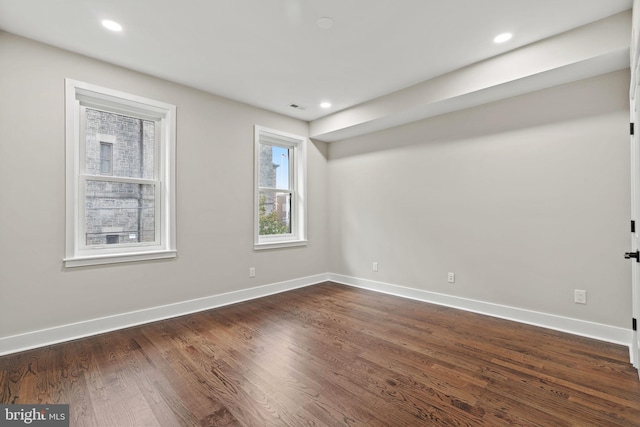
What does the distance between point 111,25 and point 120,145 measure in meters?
1.20

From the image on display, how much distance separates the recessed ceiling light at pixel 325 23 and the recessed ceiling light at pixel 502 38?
146 centimetres

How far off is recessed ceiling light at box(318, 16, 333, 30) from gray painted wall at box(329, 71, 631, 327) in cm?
204

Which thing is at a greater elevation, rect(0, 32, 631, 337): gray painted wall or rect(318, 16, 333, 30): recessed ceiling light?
rect(318, 16, 333, 30): recessed ceiling light

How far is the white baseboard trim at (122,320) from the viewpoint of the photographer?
99.2 inches

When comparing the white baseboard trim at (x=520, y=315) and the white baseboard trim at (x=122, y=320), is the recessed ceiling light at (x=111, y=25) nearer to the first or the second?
the white baseboard trim at (x=122, y=320)

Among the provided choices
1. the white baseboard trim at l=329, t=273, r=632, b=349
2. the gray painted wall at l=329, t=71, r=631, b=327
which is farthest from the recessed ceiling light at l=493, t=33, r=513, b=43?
the white baseboard trim at l=329, t=273, r=632, b=349

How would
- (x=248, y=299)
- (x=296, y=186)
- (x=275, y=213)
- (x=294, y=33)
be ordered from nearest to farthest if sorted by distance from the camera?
(x=294, y=33)
(x=248, y=299)
(x=275, y=213)
(x=296, y=186)

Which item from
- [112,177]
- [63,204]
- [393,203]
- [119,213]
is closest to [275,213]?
[393,203]

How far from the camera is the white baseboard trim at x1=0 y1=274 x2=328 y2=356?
252 cm

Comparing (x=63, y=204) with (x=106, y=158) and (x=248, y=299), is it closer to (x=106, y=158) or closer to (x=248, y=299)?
(x=106, y=158)

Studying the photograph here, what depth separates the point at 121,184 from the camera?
10.4ft

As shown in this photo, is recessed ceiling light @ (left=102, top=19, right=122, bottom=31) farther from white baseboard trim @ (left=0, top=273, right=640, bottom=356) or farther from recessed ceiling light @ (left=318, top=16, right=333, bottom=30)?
white baseboard trim @ (left=0, top=273, right=640, bottom=356)

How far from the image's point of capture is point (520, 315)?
318cm

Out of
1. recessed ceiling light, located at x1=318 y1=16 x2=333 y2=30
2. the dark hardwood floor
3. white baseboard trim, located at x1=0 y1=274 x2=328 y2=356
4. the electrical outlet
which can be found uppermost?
recessed ceiling light, located at x1=318 y1=16 x2=333 y2=30
